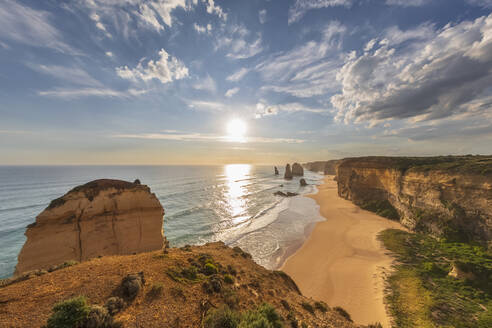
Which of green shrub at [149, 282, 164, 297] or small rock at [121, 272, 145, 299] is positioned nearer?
small rock at [121, 272, 145, 299]

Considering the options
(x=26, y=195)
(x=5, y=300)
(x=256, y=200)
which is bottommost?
(x=256, y=200)

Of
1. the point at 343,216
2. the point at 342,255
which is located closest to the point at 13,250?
the point at 342,255

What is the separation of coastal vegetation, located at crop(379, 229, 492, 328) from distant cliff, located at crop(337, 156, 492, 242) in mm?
2870

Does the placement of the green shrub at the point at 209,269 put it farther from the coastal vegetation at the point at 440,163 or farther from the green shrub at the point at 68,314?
the coastal vegetation at the point at 440,163

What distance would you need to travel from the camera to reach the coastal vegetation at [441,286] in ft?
34.0

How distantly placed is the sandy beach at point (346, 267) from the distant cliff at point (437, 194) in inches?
189

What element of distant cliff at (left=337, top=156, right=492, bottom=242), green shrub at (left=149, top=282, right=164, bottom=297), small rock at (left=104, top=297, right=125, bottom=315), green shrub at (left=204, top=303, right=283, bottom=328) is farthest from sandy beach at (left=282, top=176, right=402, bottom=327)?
small rock at (left=104, top=297, right=125, bottom=315)

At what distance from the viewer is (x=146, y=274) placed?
7.71 meters

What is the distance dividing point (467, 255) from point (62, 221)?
37783 millimetres

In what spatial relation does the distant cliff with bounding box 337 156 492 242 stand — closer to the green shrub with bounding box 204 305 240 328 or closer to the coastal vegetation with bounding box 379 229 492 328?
the coastal vegetation with bounding box 379 229 492 328

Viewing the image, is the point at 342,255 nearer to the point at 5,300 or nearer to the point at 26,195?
the point at 5,300

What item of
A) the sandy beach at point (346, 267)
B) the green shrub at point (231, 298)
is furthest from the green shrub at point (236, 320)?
the sandy beach at point (346, 267)

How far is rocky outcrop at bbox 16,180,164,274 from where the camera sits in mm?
12156

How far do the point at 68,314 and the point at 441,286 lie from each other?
23438 millimetres
